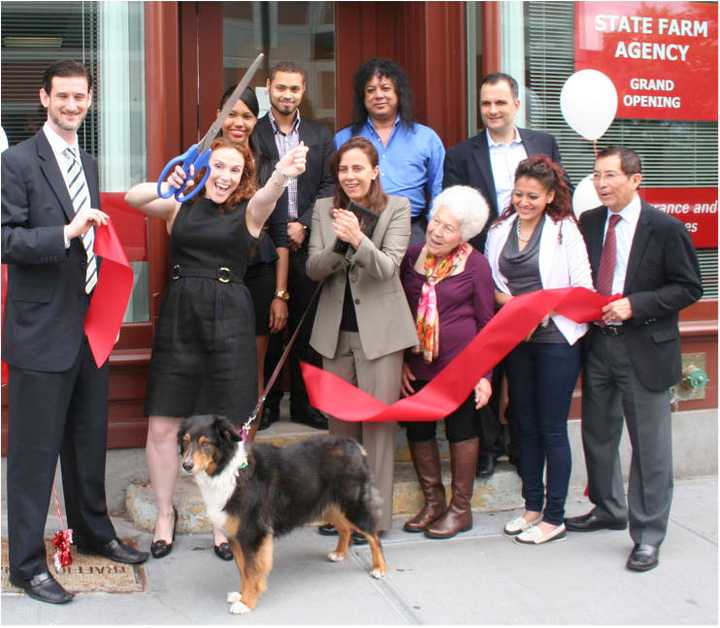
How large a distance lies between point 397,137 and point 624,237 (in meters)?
1.50

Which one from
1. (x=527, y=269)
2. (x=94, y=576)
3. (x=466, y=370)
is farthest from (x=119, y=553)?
(x=527, y=269)

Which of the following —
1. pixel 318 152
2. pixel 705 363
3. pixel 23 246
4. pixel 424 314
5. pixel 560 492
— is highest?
pixel 318 152

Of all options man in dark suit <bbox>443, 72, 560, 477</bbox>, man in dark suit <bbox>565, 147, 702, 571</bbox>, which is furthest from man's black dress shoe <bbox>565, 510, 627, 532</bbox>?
man in dark suit <bbox>443, 72, 560, 477</bbox>

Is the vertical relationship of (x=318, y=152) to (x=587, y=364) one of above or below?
above

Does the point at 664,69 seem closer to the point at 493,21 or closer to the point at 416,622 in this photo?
the point at 493,21

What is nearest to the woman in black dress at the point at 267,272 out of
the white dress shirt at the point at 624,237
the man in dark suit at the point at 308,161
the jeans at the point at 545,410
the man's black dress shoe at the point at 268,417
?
the man in dark suit at the point at 308,161

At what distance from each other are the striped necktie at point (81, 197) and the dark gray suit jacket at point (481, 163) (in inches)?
83.7

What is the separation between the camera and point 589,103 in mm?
5906

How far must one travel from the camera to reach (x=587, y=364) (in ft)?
16.8

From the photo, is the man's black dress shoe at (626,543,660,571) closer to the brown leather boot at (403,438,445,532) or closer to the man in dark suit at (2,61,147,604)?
the brown leather boot at (403,438,445,532)

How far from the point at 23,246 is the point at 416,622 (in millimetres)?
2304

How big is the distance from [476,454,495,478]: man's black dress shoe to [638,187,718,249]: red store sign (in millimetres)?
2210

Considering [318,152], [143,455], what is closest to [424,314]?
[318,152]

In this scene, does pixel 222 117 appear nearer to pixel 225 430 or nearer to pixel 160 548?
pixel 225 430
